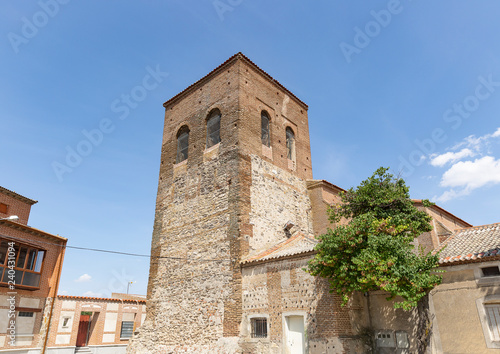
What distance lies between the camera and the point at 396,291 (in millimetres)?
8867

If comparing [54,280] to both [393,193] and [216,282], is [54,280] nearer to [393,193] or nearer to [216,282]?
[216,282]

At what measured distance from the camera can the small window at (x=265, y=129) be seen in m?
17.6

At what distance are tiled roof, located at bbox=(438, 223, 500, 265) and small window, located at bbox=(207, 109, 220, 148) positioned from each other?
1097 centimetres

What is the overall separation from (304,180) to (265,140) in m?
3.24

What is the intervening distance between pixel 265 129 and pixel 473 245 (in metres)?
10.5

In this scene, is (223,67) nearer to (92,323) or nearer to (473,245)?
(473,245)

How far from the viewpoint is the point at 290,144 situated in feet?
63.2

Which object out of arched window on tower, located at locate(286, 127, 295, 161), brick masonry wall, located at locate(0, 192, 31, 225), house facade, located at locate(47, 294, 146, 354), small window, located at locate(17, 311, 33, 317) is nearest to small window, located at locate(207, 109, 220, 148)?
arched window on tower, located at locate(286, 127, 295, 161)

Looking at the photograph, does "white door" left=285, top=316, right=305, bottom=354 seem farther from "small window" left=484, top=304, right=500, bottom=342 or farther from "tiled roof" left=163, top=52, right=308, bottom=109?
"tiled roof" left=163, top=52, right=308, bottom=109

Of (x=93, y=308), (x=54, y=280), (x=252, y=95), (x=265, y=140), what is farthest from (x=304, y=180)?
(x=93, y=308)

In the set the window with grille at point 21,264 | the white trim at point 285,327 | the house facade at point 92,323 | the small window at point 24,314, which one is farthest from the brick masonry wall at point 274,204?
the house facade at point 92,323

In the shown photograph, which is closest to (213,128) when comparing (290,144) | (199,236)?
(290,144)

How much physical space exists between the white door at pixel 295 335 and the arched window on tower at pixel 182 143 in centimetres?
1042

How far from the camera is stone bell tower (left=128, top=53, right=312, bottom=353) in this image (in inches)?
544
